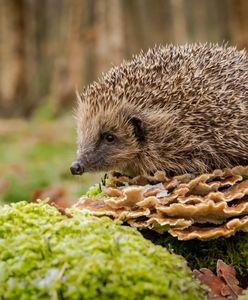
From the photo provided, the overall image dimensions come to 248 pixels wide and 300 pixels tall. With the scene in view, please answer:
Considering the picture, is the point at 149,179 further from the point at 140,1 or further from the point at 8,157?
the point at 140,1

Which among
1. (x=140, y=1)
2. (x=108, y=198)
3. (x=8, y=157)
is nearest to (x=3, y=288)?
(x=108, y=198)

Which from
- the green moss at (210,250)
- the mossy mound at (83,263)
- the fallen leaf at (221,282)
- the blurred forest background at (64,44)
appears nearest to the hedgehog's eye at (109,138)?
the green moss at (210,250)

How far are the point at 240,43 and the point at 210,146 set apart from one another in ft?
45.1

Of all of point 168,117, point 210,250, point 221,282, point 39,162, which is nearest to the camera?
point 221,282

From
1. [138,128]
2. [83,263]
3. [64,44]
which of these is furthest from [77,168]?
[64,44]

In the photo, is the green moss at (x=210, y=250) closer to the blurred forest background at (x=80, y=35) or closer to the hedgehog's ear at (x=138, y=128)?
the hedgehog's ear at (x=138, y=128)

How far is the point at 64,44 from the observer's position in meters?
20.4

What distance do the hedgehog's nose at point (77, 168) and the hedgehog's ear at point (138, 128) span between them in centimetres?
52

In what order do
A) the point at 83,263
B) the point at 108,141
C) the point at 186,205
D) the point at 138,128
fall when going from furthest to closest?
the point at 108,141, the point at 138,128, the point at 186,205, the point at 83,263

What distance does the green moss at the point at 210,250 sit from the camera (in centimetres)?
486

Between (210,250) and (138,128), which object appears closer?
(210,250)

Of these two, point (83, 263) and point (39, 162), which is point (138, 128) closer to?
point (83, 263)

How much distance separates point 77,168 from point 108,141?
1.22 ft

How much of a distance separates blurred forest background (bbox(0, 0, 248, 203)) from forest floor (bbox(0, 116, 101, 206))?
4 centimetres
